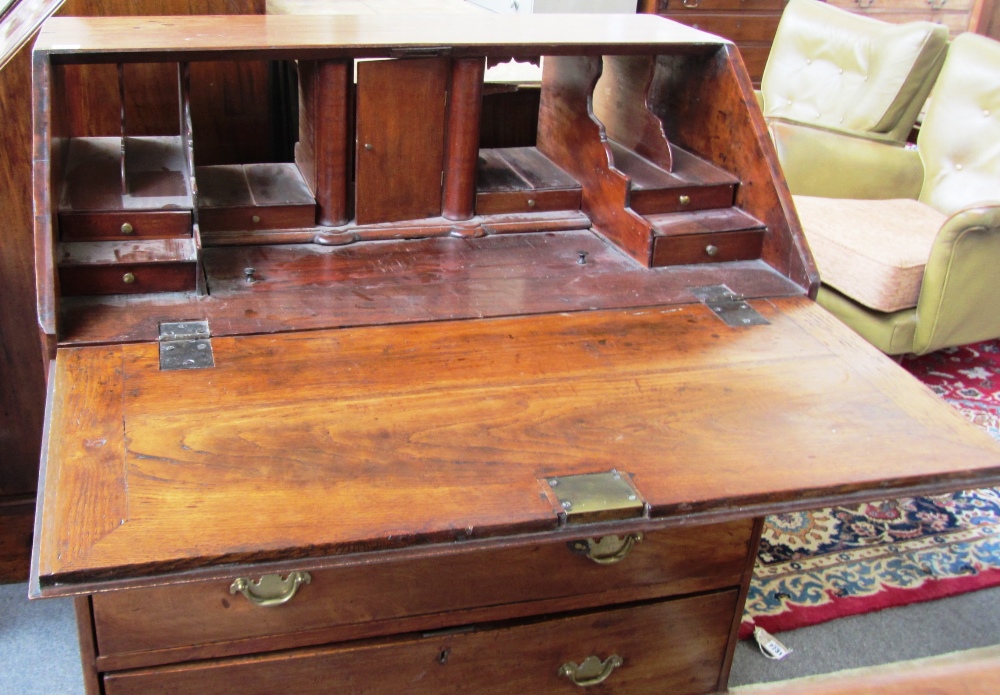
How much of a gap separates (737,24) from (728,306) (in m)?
3.99

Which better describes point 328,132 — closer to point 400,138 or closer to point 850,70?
point 400,138

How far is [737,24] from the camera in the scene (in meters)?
5.14

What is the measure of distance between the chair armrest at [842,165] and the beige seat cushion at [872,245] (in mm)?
154

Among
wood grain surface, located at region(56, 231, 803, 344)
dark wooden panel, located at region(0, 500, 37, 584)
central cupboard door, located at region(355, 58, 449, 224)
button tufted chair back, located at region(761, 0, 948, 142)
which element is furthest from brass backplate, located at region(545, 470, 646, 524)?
button tufted chair back, located at region(761, 0, 948, 142)

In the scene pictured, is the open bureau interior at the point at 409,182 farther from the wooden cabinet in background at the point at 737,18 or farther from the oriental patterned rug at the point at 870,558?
the wooden cabinet in background at the point at 737,18

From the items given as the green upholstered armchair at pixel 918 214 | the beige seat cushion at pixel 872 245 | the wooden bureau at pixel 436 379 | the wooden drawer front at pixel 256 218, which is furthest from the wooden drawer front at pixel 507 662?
the green upholstered armchair at pixel 918 214

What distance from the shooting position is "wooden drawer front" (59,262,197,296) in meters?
1.42

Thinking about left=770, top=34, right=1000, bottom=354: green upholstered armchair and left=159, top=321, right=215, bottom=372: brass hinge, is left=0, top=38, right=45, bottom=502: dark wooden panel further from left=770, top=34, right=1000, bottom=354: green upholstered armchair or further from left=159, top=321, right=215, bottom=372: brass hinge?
left=770, top=34, right=1000, bottom=354: green upholstered armchair

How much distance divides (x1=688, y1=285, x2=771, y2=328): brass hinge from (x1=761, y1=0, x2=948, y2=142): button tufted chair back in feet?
6.37

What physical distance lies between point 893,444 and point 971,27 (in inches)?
210

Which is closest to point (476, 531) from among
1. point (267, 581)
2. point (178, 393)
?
point (267, 581)

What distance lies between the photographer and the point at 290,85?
2096 millimetres

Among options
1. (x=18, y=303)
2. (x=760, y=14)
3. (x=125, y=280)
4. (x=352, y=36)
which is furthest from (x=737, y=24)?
(x=125, y=280)

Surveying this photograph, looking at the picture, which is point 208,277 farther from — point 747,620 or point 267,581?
point 747,620
